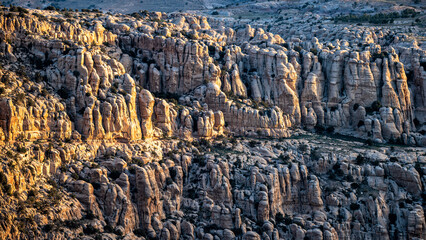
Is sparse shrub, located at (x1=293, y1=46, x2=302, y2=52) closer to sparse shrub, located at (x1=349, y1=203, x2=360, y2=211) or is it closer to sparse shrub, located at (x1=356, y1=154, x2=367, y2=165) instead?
sparse shrub, located at (x1=356, y1=154, x2=367, y2=165)

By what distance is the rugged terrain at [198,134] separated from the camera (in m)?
85.0

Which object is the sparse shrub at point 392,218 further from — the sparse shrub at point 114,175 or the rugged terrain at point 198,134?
the sparse shrub at point 114,175

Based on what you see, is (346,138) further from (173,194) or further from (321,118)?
(173,194)

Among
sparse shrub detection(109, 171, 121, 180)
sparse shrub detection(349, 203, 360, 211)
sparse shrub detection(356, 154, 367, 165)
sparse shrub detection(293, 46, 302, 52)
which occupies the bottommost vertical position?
sparse shrub detection(349, 203, 360, 211)

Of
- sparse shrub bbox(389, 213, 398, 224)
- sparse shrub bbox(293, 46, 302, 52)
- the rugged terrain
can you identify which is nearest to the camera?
the rugged terrain

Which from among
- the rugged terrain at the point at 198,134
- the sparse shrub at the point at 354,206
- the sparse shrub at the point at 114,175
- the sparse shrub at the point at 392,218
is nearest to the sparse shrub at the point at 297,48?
the rugged terrain at the point at 198,134

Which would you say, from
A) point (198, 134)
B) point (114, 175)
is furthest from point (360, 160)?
point (114, 175)

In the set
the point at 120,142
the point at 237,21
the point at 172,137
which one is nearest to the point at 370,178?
the point at 172,137

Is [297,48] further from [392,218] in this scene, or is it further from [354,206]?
[392,218]

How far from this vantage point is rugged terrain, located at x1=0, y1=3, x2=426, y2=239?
85000 mm

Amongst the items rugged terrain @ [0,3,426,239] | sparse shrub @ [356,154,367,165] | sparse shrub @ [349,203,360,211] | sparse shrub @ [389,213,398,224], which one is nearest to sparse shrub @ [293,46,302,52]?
rugged terrain @ [0,3,426,239]

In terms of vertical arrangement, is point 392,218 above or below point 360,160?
below

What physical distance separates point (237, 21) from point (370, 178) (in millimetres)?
61907

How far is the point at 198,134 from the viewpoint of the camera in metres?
102
